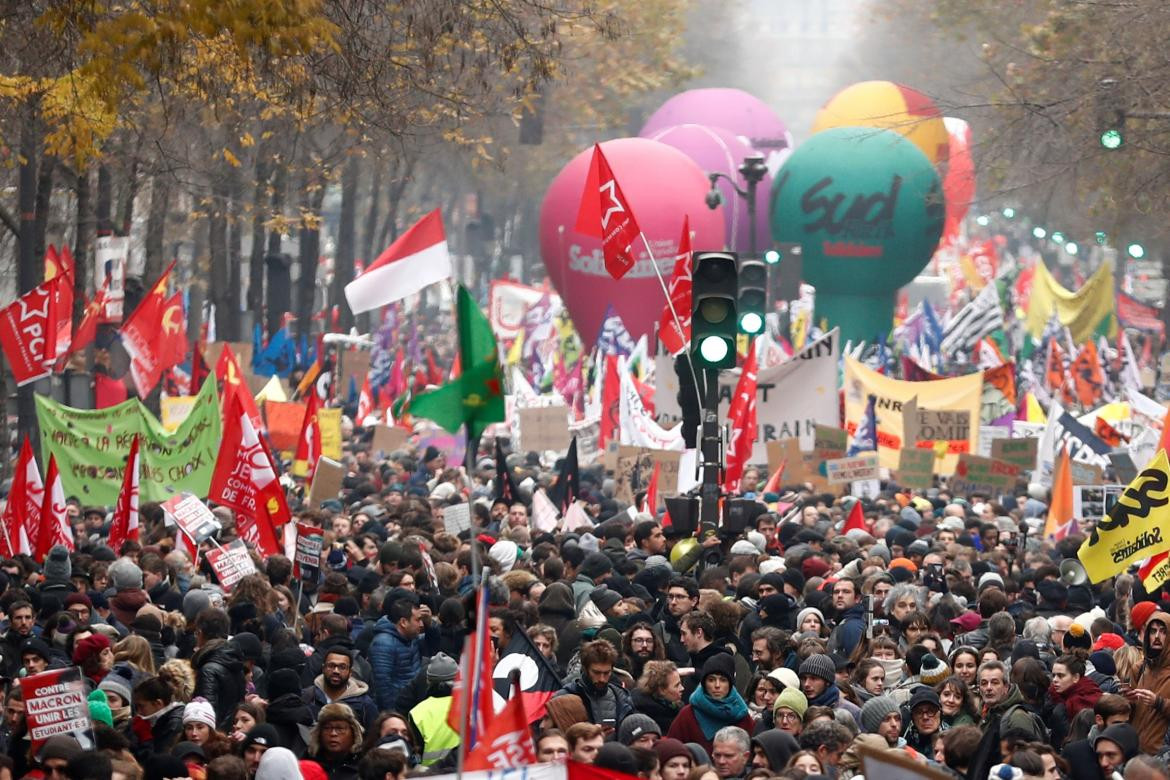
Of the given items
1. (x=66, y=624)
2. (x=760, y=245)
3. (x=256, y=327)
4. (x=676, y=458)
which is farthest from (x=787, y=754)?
(x=760, y=245)

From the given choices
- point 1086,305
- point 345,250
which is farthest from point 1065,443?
point 345,250

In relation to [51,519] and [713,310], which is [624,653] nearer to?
[713,310]

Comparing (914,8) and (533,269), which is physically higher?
(914,8)

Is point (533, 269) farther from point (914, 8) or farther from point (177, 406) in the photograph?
point (177, 406)

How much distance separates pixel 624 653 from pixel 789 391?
9.05m

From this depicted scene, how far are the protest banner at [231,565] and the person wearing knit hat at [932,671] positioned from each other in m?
5.05

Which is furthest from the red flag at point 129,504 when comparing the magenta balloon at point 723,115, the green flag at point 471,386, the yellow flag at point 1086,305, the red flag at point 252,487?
the magenta balloon at point 723,115

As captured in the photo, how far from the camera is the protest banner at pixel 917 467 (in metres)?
21.6

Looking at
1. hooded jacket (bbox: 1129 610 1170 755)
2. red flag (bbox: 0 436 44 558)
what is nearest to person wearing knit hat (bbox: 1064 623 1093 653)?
hooded jacket (bbox: 1129 610 1170 755)

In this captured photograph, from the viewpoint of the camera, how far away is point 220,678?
420 inches

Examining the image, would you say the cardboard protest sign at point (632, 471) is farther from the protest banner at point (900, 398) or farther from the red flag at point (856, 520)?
the protest banner at point (900, 398)

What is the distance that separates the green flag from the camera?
8.30 meters

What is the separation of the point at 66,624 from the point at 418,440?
62.9 ft

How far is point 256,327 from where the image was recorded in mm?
40156
